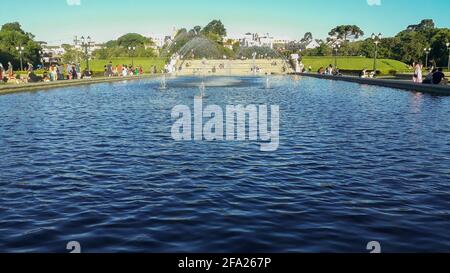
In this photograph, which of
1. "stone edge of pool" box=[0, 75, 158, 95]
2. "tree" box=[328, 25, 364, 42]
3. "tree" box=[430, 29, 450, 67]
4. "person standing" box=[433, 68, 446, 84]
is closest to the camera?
"person standing" box=[433, 68, 446, 84]

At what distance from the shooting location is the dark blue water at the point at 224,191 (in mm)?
6574

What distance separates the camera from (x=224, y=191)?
9.02 meters

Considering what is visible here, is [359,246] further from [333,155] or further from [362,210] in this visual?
[333,155]

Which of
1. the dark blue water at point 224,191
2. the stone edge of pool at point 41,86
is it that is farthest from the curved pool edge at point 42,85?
the dark blue water at point 224,191

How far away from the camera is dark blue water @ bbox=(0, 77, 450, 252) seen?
21.6 ft

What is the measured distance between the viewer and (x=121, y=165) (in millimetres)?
11234

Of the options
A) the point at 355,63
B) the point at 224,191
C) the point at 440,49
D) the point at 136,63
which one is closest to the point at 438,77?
the point at 224,191

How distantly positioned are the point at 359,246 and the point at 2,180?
7.93 meters

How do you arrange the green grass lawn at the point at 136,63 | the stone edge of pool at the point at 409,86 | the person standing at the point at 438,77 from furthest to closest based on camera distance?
the green grass lawn at the point at 136,63, the person standing at the point at 438,77, the stone edge of pool at the point at 409,86

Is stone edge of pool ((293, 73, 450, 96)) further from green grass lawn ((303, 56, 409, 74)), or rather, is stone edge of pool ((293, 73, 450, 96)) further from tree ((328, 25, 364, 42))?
tree ((328, 25, 364, 42))

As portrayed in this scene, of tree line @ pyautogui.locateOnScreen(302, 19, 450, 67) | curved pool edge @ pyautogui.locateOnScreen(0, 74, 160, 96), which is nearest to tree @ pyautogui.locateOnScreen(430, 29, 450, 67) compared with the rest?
tree line @ pyautogui.locateOnScreen(302, 19, 450, 67)

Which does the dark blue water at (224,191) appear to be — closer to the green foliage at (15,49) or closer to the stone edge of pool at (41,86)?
the stone edge of pool at (41,86)

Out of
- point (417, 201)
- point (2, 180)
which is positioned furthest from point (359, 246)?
Result: point (2, 180)

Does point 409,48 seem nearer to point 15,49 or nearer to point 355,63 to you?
point 355,63
